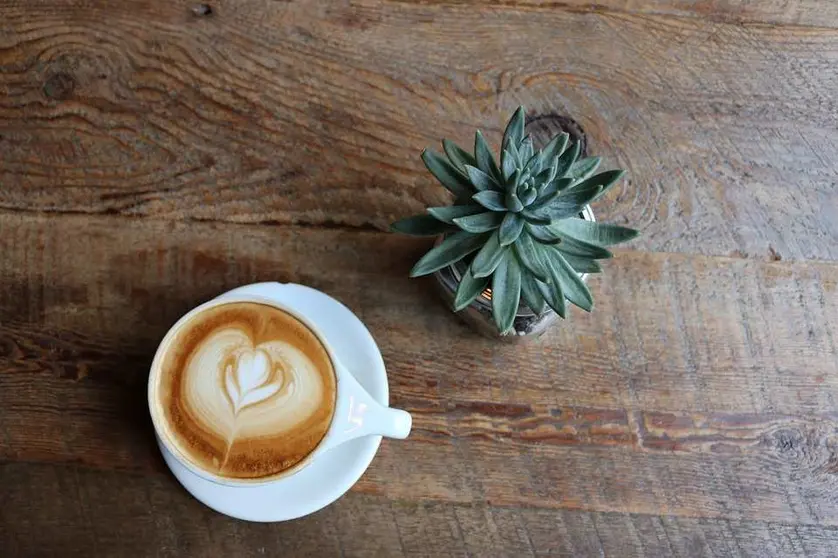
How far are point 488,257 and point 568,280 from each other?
0.09m

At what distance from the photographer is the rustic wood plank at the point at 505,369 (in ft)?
3.06

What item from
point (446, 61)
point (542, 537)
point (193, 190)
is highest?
point (446, 61)

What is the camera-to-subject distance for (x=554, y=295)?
2.51 feet

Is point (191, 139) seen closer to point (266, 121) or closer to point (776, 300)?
point (266, 121)

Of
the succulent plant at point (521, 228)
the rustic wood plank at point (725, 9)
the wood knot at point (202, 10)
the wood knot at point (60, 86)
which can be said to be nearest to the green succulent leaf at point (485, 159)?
the succulent plant at point (521, 228)

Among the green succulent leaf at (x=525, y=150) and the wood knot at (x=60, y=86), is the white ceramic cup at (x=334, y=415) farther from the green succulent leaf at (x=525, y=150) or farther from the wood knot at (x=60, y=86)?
the wood knot at (x=60, y=86)

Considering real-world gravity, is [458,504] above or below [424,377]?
below

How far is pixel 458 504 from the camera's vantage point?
0.93 meters

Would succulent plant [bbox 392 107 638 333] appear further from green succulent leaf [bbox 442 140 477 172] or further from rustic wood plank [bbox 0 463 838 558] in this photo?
rustic wood plank [bbox 0 463 838 558]

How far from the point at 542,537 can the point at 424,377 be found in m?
0.24

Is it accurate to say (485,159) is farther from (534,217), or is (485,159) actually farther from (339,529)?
(339,529)

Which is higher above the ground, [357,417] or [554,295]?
[554,295]

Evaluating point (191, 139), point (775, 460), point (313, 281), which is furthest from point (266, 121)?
point (775, 460)

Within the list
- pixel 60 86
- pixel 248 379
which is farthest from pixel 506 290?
pixel 60 86
